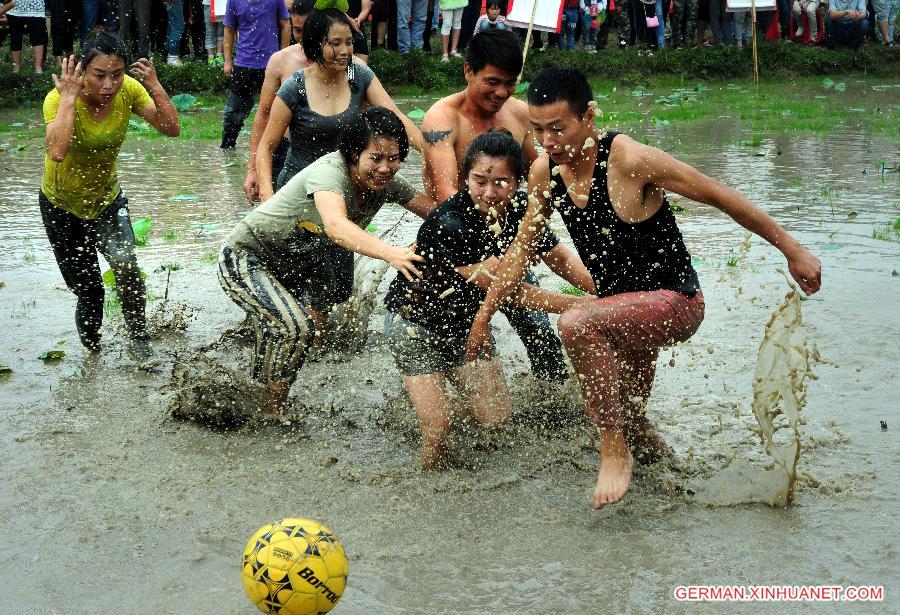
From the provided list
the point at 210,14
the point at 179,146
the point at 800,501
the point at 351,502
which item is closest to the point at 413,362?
the point at 351,502

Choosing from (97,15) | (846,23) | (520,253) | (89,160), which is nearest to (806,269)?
(520,253)

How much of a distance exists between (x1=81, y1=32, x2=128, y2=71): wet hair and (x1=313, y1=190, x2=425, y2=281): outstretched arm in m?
1.49

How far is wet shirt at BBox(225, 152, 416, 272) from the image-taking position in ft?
16.1

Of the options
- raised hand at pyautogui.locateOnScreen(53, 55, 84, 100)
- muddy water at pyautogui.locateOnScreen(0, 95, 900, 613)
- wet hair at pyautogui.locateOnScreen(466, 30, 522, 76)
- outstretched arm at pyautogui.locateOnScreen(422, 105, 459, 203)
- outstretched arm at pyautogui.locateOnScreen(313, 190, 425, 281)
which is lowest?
muddy water at pyautogui.locateOnScreen(0, 95, 900, 613)

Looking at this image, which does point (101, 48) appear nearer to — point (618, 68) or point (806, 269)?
point (806, 269)

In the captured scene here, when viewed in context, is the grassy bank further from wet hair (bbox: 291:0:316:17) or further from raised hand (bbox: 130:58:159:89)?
raised hand (bbox: 130:58:159:89)

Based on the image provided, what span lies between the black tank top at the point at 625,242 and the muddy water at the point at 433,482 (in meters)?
0.77

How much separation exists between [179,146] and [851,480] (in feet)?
33.2

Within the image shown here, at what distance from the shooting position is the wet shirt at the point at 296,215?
4.90m

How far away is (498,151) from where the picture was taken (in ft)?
14.6

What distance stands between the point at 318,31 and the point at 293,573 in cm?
350

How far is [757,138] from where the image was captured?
12648 mm

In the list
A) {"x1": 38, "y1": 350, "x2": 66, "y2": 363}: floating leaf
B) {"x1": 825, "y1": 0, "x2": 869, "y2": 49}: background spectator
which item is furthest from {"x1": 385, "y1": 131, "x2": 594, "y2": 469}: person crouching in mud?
{"x1": 825, "y1": 0, "x2": 869, "y2": 49}: background spectator

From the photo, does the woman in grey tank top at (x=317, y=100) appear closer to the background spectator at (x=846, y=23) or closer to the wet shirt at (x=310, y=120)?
the wet shirt at (x=310, y=120)
